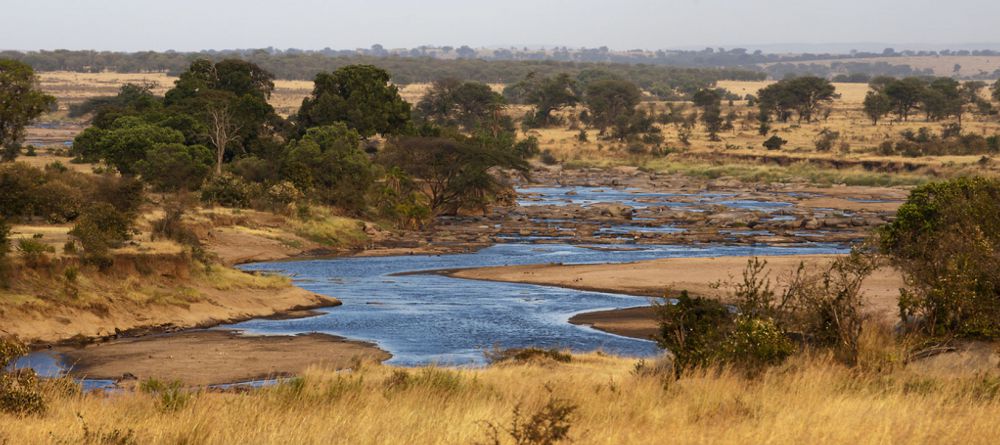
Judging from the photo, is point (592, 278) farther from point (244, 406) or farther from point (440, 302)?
point (244, 406)

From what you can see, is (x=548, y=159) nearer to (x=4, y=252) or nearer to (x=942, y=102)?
(x=942, y=102)

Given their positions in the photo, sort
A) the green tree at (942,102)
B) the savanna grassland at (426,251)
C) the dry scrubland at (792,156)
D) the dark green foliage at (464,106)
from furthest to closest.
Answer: the green tree at (942,102)
the dark green foliage at (464,106)
the dry scrubland at (792,156)
the savanna grassland at (426,251)

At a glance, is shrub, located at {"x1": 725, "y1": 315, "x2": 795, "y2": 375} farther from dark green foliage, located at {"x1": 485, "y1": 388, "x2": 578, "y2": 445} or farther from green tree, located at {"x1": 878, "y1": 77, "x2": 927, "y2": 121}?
green tree, located at {"x1": 878, "y1": 77, "x2": 927, "y2": 121}

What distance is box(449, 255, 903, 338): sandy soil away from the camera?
42094 mm

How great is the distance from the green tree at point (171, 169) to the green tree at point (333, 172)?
5522 mm

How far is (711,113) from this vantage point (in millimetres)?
132000

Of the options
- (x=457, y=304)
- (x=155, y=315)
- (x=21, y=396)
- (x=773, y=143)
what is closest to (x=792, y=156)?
(x=773, y=143)

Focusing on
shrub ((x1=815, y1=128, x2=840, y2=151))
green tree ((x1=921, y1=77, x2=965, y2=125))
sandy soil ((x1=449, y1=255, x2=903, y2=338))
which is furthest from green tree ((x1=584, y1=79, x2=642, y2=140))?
sandy soil ((x1=449, y1=255, x2=903, y2=338))

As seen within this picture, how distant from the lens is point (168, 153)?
68.5 m

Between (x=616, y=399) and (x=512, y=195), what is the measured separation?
71.1m

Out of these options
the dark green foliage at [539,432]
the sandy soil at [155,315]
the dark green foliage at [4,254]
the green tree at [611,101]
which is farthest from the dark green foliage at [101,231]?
the green tree at [611,101]

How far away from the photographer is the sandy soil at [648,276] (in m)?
42.1

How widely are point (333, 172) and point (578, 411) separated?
59.9m

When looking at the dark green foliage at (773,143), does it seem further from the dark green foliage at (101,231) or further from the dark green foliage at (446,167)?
the dark green foliage at (101,231)
